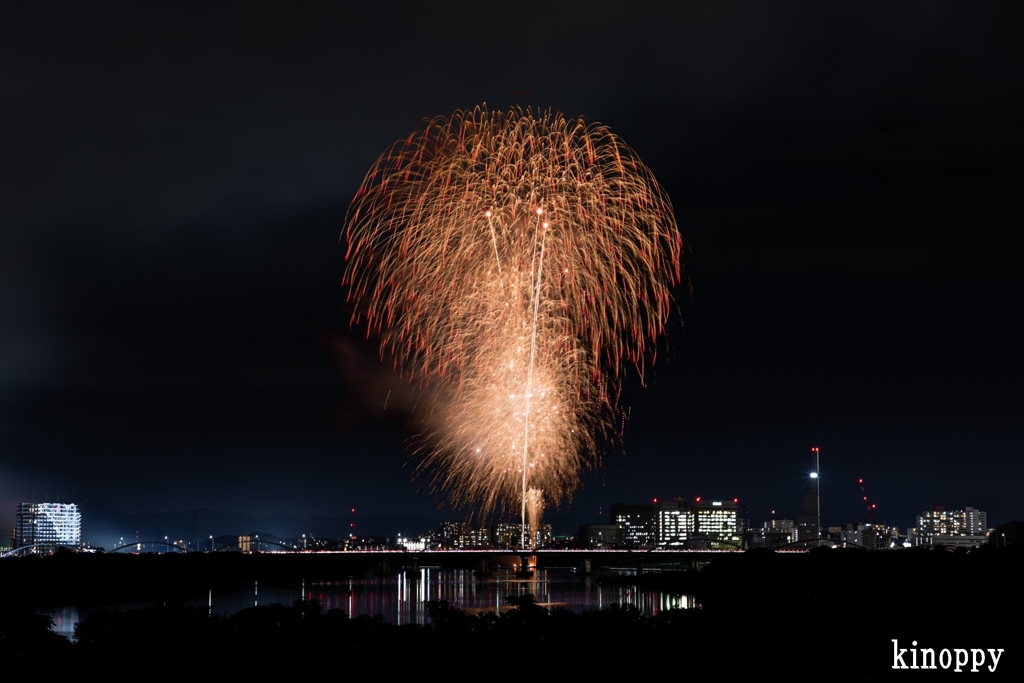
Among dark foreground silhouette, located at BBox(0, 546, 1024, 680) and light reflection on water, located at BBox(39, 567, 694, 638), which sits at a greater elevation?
dark foreground silhouette, located at BBox(0, 546, 1024, 680)

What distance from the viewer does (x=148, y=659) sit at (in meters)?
37.0

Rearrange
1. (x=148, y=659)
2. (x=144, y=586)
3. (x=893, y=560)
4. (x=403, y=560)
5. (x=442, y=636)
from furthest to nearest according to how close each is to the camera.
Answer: (x=403, y=560), (x=144, y=586), (x=893, y=560), (x=442, y=636), (x=148, y=659)

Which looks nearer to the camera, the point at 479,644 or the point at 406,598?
the point at 479,644

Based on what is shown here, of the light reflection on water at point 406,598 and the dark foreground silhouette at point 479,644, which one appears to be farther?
the light reflection on water at point 406,598

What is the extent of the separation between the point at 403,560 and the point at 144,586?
133 feet

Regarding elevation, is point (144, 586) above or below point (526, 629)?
below

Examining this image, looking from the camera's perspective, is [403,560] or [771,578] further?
[403,560]

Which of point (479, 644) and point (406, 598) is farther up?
point (479, 644)

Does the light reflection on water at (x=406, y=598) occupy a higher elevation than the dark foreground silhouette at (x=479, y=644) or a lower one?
lower

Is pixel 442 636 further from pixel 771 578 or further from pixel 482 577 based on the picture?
pixel 482 577

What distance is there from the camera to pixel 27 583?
5241 inches

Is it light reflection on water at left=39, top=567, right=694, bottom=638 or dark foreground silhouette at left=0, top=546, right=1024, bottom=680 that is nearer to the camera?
dark foreground silhouette at left=0, top=546, right=1024, bottom=680

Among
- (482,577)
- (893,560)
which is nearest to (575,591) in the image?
(893,560)

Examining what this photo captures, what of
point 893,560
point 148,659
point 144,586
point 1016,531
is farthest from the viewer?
point 1016,531
